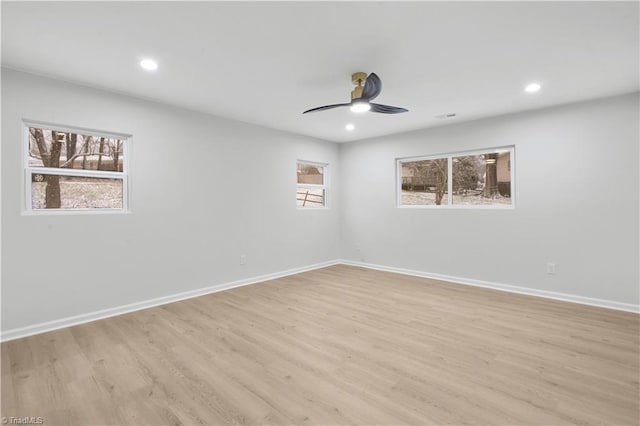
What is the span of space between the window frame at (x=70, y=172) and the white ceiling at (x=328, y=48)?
1.61ft

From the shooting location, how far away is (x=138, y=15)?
202cm

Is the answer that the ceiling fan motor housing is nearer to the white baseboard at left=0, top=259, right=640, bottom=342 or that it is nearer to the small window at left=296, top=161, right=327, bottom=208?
the small window at left=296, top=161, right=327, bottom=208

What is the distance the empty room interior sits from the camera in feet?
6.44

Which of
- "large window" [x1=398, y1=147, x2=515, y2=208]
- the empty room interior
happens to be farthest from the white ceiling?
"large window" [x1=398, y1=147, x2=515, y2=208]

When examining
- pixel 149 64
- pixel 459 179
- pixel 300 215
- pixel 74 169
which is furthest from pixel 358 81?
pixel 74 169

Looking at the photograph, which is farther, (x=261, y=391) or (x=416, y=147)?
(x=416, y=147)

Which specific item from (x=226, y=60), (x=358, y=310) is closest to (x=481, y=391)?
(x=358, y=310)

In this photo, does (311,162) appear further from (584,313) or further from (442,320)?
(584,313)

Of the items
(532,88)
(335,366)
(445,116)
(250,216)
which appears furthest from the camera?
(250,216)

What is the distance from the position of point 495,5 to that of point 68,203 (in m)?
4.12

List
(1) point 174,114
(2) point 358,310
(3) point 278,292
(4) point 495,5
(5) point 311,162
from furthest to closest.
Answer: (5) point 311,162 < (3) point 278,292 < (1) point 174,114 < (2) point 358,310 < (4) point 495,5

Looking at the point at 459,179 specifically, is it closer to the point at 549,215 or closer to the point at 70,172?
the point at 549,215

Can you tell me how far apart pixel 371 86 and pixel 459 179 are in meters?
2.87

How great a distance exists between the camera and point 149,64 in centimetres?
272
